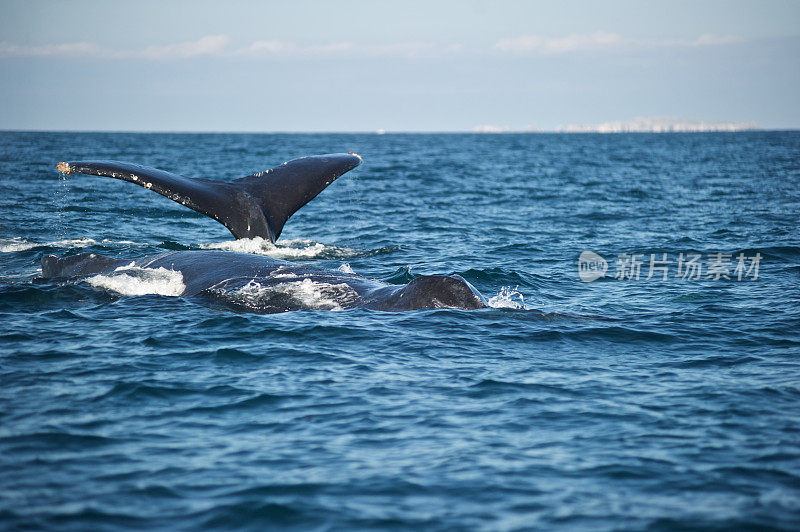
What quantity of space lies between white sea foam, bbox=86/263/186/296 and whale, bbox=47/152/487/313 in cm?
3

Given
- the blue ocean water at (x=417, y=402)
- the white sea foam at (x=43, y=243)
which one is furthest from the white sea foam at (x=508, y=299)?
→ the white sea foam at (x=43, y=243)

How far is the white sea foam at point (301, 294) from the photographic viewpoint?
1015 centimetres

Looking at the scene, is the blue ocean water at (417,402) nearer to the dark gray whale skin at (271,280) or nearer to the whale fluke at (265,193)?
the dark gray whale skin at (271,280)

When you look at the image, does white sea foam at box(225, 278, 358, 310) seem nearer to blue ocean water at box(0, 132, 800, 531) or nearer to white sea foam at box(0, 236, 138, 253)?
blue ocean water at box(0, 132, 800, 531)

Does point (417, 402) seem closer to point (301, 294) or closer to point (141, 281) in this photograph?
point (301, 294)

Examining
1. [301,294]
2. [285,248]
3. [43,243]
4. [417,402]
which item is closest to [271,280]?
[301,294]

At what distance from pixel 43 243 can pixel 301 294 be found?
8148mm

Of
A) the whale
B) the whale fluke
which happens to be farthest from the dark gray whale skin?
the whale fluke

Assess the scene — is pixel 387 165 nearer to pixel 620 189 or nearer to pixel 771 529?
pixel 620 189

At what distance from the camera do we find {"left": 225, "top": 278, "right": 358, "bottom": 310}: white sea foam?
1015 cm

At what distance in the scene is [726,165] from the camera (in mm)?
49062

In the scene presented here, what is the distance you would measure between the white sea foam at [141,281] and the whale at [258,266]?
25 millimetres

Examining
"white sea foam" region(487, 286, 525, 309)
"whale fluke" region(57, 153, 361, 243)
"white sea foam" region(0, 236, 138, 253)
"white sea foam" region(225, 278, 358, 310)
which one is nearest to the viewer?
"white sea foam" region(225, 278, 358, 310)

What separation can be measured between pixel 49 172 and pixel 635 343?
3198cm
